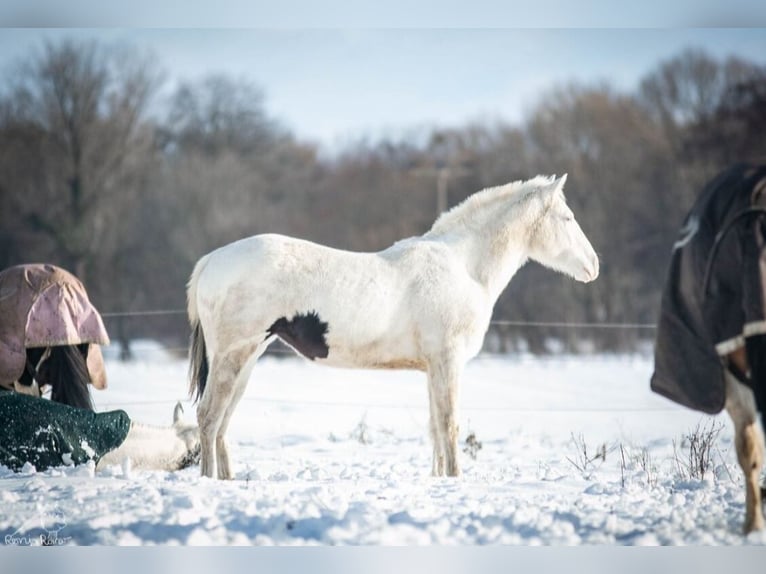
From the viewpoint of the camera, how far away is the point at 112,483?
444cm

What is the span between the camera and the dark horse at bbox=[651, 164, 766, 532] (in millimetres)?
3660

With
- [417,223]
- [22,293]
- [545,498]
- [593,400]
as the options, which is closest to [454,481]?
[545,498]

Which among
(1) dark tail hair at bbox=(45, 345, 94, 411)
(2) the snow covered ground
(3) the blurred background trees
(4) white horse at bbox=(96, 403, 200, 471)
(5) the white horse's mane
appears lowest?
(2) the snow covered ground

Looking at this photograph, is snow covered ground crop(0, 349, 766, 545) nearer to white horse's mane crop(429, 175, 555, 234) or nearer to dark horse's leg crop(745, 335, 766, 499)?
dark horse's leg crop(745, 335, 766, 499)

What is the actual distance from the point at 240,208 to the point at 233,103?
1.51m

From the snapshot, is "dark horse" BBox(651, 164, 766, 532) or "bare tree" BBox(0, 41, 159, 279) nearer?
"dark horse" BBox(651, 164, 766, 532)

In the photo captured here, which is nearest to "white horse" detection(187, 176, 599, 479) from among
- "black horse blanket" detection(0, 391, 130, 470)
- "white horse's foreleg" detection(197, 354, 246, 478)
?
"white horse's foreleg" detection(197, 354, 246, 478)

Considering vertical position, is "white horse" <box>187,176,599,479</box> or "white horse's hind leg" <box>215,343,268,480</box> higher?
"white horse" <box>187,176,599,479</box>

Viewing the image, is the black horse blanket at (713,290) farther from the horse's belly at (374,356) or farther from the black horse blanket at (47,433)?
the black horse blanket at (47,433)

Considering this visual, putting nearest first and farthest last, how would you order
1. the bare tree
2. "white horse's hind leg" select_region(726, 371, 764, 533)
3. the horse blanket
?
"white horse's hind leg" select_region(726, 371, 764, 533)
the horse blanket
the bare tree

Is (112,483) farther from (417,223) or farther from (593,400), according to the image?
(417,223)

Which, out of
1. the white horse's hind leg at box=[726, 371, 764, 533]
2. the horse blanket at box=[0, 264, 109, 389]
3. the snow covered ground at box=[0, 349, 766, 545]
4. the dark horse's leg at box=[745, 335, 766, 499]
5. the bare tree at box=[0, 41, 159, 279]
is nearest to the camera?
the dark horse's leg at box=[745, 335, 766, 499]

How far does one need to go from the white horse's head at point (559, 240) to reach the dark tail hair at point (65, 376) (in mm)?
3037

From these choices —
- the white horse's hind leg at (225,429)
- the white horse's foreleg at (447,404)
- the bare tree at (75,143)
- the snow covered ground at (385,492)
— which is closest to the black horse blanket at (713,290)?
the snow covered ground at (385,492)
